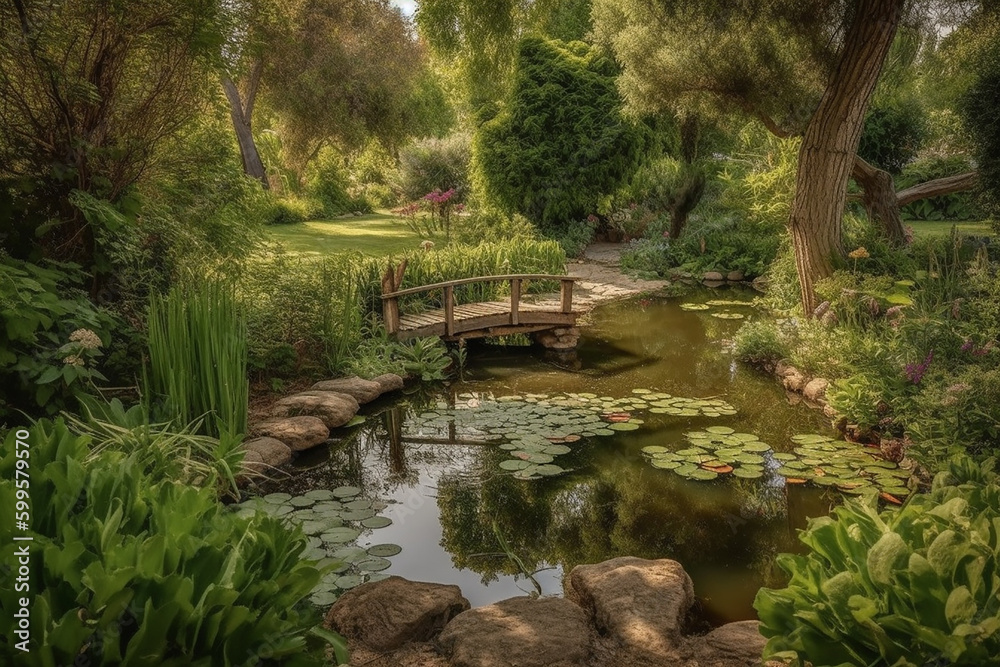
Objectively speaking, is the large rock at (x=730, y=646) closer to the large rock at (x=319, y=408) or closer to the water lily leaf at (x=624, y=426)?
the water lily leaf at (x=624, y=426)

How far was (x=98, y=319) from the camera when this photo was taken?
452 centimetres

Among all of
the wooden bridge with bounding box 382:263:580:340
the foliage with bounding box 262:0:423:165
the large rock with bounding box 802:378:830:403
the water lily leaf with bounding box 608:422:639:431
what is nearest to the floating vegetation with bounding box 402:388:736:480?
the water lily leaf with bounding box 608:422:639:431

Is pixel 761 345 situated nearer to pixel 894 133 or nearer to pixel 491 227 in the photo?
pixel 491 227

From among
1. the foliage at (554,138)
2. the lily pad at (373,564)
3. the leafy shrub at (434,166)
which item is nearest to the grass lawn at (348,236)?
the leafy shrub at (434,166)

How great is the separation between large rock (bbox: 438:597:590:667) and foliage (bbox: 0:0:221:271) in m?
3.37

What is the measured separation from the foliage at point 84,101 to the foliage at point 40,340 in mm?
651

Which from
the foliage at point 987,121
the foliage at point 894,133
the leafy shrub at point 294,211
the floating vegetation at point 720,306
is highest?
the foliage at point 894,133

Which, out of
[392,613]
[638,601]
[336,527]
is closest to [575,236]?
[336,527]

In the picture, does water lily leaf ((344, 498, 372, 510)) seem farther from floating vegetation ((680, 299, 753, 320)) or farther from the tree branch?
the tree branch

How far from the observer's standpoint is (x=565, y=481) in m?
5.06

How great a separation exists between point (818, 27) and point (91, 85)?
6994 millimetres

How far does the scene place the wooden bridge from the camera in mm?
7848

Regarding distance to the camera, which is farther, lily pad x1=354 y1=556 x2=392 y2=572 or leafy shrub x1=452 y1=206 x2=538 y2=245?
leafy shrub x1=452 y1=206 x2=538 y2=245

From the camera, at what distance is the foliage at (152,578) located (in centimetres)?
169
